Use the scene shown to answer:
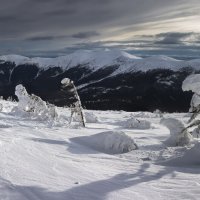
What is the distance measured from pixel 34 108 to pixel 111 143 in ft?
37.4

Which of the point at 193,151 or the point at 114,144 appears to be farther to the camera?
the point at 114,144

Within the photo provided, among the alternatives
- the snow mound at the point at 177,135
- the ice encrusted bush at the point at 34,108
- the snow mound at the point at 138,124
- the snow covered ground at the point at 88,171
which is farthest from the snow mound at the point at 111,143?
the ice encrusted bush at the point at 34,108

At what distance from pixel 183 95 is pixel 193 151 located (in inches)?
7468

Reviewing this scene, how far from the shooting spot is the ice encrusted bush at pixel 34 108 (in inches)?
785

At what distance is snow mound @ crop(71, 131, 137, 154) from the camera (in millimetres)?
11039

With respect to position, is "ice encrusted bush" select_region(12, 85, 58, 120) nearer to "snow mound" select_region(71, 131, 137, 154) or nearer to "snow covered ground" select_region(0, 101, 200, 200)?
"snow covered ground" select_region(0, 101, 200, 200)

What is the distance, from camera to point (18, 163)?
26.1 ft

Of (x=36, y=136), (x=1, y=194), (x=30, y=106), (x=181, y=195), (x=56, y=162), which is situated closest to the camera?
(x=1, y=194)

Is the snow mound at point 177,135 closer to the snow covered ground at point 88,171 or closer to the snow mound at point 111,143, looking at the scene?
the snow covered ground at point 88,171

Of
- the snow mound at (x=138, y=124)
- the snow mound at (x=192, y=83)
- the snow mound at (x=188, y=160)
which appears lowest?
the snow mound at (x=138, y=124)

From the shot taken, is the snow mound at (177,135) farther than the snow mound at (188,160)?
Yes

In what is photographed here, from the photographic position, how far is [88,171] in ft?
26.1

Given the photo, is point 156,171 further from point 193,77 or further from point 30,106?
point 30,106

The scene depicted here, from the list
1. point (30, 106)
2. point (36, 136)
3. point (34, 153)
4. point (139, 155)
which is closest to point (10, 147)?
point (34, 153)
